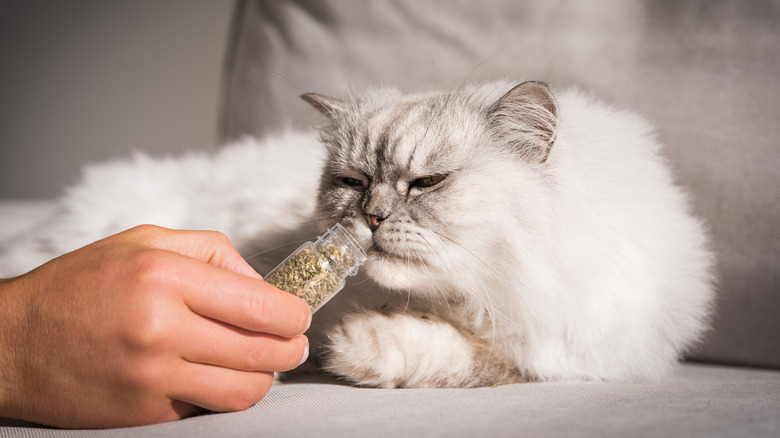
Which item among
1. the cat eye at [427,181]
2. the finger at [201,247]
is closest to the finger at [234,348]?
the finger at [201,247]

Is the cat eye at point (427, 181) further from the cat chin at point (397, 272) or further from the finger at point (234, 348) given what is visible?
the finger at point (234, 348)

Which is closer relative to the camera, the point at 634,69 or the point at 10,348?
the point at 10,348

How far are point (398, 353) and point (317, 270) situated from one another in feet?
0.86

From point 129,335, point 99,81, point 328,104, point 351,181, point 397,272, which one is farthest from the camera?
point 99,81

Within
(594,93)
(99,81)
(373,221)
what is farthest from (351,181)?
(99,81)

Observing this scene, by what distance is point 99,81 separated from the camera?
389cm

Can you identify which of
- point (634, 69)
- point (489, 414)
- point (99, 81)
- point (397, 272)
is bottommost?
point (489, 414)

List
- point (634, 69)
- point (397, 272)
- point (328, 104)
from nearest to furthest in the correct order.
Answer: point (397, 272), point (328, 104), point (634, 69)

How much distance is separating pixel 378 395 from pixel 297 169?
968 mm

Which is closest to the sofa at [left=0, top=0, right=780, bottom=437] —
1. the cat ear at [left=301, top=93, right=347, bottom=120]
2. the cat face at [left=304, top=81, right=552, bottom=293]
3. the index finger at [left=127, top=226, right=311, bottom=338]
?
the index finger at [left=127, top=226, right=311, bottom=338]

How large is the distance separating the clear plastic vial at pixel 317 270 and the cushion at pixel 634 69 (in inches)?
34.2

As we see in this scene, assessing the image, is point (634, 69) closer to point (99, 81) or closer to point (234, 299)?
point (234, 299)

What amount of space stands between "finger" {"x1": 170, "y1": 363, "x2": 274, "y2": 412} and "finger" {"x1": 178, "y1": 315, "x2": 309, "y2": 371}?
13 mm

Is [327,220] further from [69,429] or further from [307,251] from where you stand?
[69,429]
